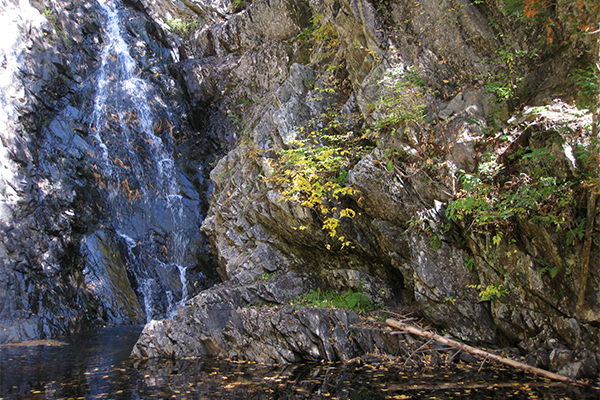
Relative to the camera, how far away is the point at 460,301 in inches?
271

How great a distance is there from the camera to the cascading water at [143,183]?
1305 centimetres

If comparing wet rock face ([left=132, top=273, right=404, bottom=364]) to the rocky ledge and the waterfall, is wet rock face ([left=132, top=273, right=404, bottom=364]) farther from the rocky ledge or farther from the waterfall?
the waterfall

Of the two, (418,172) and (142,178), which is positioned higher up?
(142,178)

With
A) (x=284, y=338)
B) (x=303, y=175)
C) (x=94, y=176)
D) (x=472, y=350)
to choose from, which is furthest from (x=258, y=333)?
(x=94, y=176)

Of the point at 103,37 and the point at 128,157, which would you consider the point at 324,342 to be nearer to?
the point at 128,157

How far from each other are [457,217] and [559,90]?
2998 mm

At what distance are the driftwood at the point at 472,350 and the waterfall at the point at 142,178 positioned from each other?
8.10m

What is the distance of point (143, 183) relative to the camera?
47.2 feet

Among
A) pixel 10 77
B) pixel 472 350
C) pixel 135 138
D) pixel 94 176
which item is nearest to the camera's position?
pixel 472 350

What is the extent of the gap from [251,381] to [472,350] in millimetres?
3598

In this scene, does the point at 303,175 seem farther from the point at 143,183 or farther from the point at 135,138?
the point at 135,138

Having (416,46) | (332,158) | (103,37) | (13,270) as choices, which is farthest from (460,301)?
(103,37)

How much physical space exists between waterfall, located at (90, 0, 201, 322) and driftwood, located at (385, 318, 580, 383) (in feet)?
26.6

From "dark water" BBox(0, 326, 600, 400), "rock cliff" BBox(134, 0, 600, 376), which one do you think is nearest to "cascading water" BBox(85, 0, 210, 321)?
"rock cliff" BBox(134, 0, 600, 376)
